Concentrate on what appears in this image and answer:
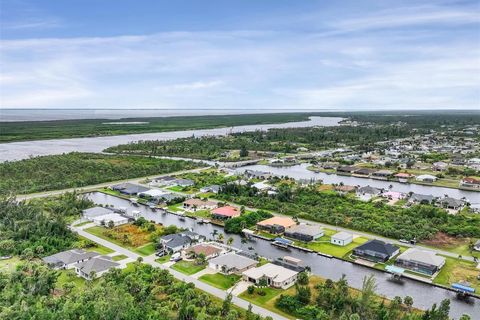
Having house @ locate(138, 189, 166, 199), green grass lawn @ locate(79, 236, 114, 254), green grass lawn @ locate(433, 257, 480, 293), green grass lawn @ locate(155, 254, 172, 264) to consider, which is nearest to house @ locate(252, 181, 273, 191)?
house @ locate(138, 189, 166, 199)

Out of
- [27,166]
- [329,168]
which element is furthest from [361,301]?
[27,166]

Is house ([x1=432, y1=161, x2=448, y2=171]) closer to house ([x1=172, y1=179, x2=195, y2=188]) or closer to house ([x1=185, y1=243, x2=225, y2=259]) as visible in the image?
house ([x1=172, y1=179, x2=195, y2=188])

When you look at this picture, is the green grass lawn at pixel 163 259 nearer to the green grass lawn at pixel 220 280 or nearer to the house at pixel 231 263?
the house at pixel 231 263

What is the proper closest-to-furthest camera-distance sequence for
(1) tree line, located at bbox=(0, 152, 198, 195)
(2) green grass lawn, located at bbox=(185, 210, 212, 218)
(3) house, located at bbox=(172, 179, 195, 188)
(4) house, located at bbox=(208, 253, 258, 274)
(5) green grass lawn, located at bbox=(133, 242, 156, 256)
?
(4) house, located at bbox=(208, 253, 258, 274) < (5) green grass lawn, located at bbox=(133, 242, 156, 256) < (2) green grass lawn, located at bbox=(185, 210, 212, 218) < (1) tree line, located at bbox=(0, 152, 198, 195) < (3) house, located at bbox=(172, 179, 195, 188)

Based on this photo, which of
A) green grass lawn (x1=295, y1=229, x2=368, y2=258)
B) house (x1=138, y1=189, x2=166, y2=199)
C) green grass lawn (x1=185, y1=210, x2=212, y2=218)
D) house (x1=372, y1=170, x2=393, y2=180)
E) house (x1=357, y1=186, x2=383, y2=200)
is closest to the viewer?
green grass lawn (x1=295, y1=229, x2=368, y2=258)

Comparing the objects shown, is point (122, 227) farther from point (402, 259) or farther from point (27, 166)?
point (27, 166)

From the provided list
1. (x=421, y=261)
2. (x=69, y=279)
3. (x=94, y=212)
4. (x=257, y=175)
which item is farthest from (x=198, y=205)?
(x=421, y=261)

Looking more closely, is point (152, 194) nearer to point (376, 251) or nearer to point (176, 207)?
point (176, 207)

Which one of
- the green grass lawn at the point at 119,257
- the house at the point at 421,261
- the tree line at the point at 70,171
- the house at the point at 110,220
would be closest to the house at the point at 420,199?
the house at the point at 421,261
